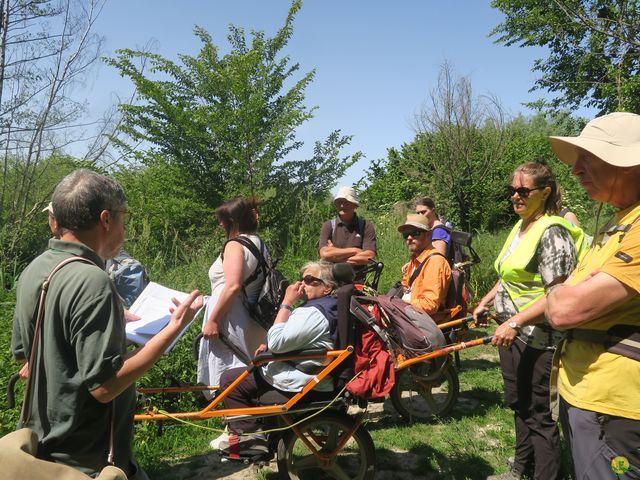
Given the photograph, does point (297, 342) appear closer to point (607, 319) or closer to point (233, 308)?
point (233, 308)

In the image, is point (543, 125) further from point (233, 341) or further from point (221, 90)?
point (233, 341)

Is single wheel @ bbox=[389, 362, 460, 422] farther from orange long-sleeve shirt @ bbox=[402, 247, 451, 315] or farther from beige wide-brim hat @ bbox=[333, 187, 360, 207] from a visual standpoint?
beige wide-brim hat @ bbox=[333, 187, 360, 207]

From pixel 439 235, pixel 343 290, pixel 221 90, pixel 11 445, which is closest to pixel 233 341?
pixel 343 290

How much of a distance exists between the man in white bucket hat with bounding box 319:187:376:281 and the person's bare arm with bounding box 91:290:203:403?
3939 millimetres

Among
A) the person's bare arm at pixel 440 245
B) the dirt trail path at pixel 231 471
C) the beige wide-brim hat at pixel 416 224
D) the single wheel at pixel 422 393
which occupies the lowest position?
the dirt trail path at pixel 231 471

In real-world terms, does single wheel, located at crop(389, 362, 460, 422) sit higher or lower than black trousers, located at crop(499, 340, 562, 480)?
lower

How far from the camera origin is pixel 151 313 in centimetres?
264

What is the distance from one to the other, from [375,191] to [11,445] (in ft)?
52.0

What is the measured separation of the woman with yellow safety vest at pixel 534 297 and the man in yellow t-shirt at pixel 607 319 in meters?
0.81

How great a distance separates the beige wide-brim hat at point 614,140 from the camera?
5.87 feet

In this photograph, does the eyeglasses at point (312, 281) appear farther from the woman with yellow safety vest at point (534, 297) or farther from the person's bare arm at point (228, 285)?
the woman with yellow safety vest at point (534, 297)

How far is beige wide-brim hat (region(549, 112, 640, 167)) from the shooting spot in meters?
1.79

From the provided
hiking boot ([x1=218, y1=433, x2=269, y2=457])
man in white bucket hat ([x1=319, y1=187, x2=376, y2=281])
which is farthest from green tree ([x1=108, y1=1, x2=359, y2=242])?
hiking boot ([x1=218, y1=433, x2=269, y2=457])

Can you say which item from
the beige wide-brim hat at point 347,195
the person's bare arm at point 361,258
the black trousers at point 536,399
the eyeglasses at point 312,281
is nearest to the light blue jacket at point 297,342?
the eyeglasses at point 312,281
